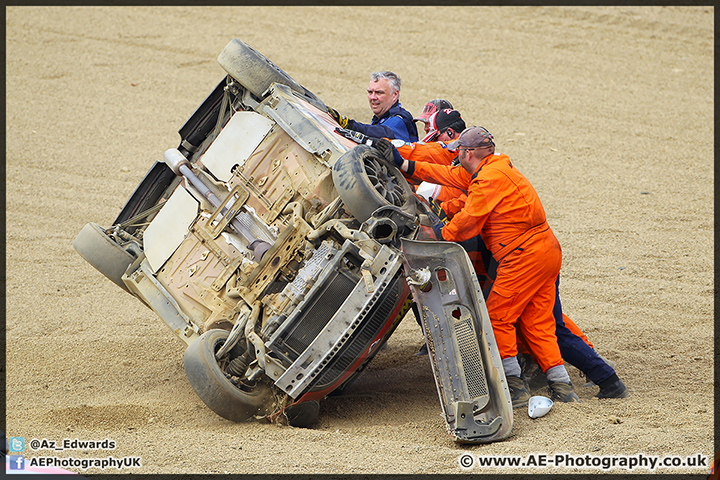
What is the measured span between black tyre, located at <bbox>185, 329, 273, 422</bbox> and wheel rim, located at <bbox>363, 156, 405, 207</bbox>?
1527mm

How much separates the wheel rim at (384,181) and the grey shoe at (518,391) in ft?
5.13

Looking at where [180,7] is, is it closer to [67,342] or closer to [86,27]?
[86,27]

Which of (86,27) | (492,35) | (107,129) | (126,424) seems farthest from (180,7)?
(126,424)

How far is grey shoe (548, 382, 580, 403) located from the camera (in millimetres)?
5812

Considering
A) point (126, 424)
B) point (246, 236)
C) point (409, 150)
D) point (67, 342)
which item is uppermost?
point (409, 150)

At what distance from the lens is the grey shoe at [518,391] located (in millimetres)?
5703

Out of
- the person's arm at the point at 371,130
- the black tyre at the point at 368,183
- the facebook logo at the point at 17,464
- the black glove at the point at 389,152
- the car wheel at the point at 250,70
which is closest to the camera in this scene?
the facebook logo at the point at 17,464

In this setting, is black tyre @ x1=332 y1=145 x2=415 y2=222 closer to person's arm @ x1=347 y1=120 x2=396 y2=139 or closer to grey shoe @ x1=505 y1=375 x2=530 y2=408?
person's arm @ x1=347 y1=120 x2=396 y2=139

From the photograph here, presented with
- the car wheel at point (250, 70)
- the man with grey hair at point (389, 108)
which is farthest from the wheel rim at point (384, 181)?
the car wheel at point (250, 70)

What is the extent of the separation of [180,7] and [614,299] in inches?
463

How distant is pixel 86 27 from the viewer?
51.6ft

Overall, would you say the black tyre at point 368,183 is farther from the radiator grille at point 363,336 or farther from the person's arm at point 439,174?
the radiator grille at point 363,336

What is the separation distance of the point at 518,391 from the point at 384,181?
185 centimetres

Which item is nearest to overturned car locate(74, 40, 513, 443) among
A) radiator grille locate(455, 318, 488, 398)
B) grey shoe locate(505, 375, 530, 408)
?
radiator grille locate(455, 318, 488, 398)
